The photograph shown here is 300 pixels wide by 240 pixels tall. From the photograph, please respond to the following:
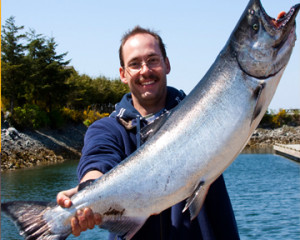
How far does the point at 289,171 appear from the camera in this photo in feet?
103

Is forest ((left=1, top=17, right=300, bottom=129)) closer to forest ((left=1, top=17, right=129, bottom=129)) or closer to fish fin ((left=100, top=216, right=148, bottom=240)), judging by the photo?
forest ((left=1, top=17, right=129, bottom=129))

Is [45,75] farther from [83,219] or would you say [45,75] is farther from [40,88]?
[83,219]

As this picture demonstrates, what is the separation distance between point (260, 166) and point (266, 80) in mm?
33964

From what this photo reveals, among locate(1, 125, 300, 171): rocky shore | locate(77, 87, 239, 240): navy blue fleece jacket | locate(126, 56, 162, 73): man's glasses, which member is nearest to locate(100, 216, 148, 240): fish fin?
locate(77, 87, 239, 240): navy blue fleece jacket

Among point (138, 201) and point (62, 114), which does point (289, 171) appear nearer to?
point (62, 114)

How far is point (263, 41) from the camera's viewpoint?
2.57 metres

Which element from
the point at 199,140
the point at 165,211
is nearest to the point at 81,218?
the point at 165,211

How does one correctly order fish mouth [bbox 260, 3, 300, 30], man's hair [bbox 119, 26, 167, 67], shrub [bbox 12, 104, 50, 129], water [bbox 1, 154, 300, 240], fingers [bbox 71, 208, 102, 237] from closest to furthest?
fish mouth [bbox 260, 3, 300, 30]
fingers [bbox 71, 208, 102, 237]
man's hair [bbox 119, 26, 167, 67]
water [bbox 1, 154, 300, 240]
shrub [bbox 12, 104, 50, 129]

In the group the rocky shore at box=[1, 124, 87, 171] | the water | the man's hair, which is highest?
the rocky shore at box=[1, 124, 87, 171]

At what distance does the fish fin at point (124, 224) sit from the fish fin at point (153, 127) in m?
0.58

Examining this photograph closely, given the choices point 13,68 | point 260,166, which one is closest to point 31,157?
point 13,68

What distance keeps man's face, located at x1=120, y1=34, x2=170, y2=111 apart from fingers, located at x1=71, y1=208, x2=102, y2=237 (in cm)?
109

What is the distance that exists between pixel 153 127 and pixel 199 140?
1.46 ft

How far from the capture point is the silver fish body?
2551mm
